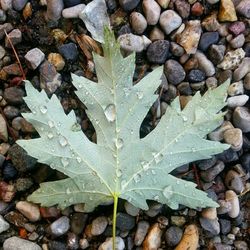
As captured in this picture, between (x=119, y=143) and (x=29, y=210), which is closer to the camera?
(x=119, y=143)

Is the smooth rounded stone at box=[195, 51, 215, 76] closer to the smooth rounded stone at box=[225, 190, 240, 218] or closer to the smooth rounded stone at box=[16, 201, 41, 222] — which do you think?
the smooth rounded stone at box=[225, 190, 240, 218]

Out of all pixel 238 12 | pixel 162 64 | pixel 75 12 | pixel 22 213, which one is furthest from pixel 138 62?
pixel 22 213

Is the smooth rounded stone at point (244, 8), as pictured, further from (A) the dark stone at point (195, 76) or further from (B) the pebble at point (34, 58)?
(B) the pebble at point (34, 58)

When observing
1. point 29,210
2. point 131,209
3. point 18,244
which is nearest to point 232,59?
point 131,209

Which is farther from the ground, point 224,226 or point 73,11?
point 73,11

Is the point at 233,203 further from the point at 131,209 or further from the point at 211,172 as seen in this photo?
the point at 131,209

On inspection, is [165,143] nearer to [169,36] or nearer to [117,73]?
[117,73]

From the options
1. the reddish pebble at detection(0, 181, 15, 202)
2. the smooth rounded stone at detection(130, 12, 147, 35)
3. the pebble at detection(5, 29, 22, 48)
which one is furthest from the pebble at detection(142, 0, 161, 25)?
the reddish pebble at detection(0, 181, 15, 202)
